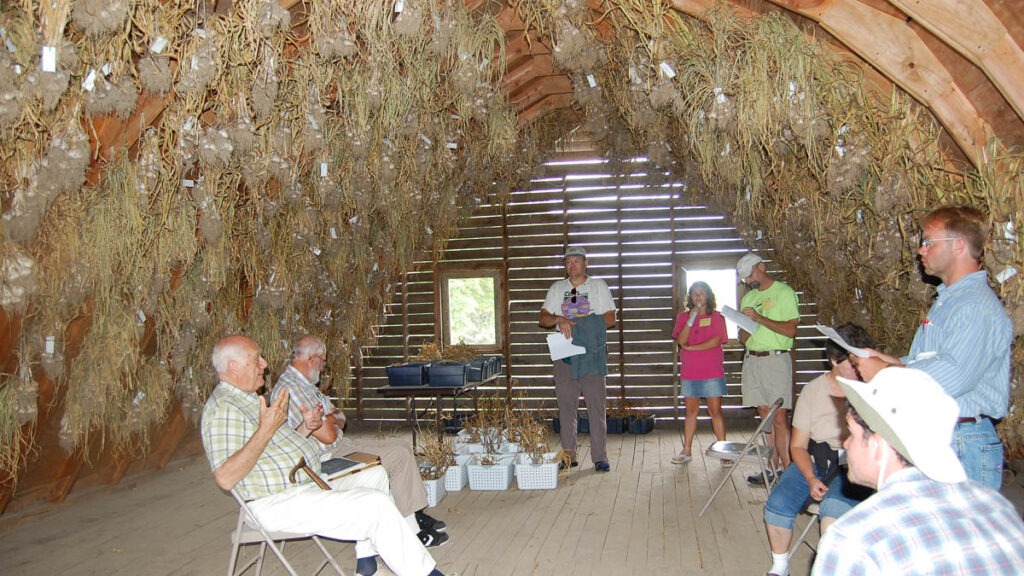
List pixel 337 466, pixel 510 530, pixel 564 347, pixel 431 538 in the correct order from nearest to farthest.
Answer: pixel 337 466 → pixel 431 538 → pixel 510 530 → pixel 564 347

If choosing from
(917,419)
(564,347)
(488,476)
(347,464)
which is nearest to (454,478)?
(488,476)

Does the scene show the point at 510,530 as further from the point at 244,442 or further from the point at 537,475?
the point at 244,442

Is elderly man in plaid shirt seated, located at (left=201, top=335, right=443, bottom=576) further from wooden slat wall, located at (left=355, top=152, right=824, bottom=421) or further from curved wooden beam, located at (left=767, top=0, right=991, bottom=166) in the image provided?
wooden slat wall, located at (left=355, top=152, right=824, bottom=421)

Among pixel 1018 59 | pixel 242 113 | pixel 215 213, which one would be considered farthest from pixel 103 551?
pixel 1018 59

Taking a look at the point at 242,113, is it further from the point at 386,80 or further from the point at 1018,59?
the point at 1018,59

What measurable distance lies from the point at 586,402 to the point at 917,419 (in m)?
4.90

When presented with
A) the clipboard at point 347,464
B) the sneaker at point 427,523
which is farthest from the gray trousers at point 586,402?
the clipboard at point 347,464

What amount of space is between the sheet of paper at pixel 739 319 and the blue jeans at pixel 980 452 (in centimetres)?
291

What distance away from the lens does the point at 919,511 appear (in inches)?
59.8

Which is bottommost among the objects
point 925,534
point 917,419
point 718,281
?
point 925,534

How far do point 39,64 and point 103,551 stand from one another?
2.95m

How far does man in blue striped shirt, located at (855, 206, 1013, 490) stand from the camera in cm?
273

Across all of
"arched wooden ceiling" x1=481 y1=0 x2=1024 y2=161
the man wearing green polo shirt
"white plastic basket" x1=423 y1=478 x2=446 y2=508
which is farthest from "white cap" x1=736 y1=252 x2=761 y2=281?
"white plastic basket" x1=423 y1=478 x2=446 y2=508

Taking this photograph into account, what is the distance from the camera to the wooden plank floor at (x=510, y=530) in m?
4.28
